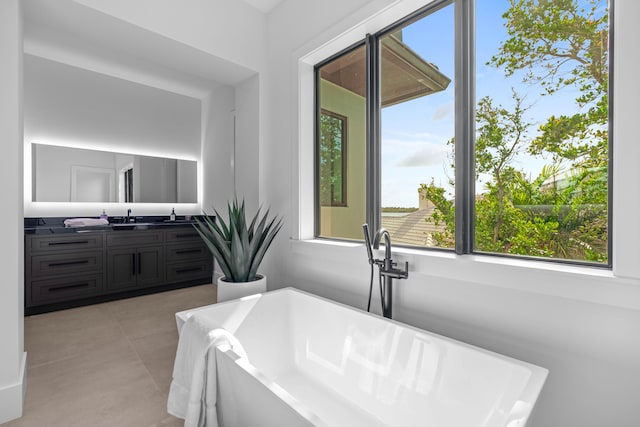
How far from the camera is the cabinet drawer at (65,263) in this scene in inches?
112

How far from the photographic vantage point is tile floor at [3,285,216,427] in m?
1.54

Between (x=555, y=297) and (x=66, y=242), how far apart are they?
3.82m

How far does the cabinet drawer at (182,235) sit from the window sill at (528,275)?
2.69 m

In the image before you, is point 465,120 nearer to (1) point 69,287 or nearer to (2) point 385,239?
(2) point 385,239

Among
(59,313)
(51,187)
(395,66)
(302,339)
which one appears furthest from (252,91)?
(59,313)

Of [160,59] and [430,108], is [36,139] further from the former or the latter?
[430,108]

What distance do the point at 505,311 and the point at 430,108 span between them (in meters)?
1.18

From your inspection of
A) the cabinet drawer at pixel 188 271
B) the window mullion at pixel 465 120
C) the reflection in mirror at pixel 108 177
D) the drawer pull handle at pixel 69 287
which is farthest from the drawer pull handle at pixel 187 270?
the window mullion at pixel 465 120

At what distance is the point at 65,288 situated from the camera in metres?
2.98

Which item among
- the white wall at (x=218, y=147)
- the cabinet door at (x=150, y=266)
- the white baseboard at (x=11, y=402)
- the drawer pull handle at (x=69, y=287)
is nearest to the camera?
the white baseboard at (x=11, y=402)

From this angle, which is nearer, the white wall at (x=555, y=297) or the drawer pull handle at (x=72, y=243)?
the white wall at (x=555, y=297)

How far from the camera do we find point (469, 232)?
1635 mm

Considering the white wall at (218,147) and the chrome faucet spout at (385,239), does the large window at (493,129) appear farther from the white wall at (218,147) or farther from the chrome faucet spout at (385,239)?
the white wall at (218,147)

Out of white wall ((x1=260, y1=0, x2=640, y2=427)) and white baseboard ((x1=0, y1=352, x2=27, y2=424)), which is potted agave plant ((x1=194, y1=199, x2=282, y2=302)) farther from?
white baseboard ((x1=0, y1=352, x2=27, y2=424))
